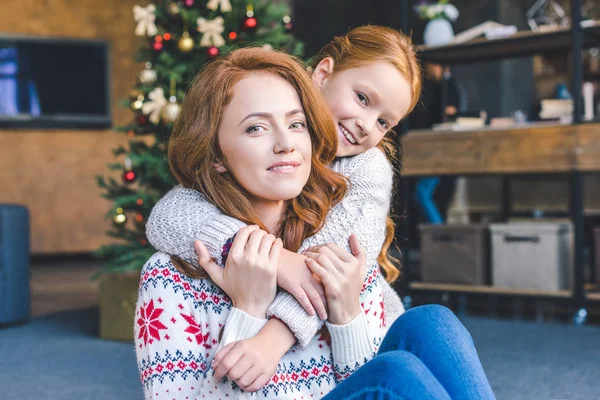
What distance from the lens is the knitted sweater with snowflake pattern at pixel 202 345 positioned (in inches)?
36.5

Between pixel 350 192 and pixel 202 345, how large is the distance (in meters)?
0.35

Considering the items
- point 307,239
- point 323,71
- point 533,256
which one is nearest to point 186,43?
point 323,71

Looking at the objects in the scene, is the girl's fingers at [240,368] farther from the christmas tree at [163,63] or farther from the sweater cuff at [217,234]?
the christmas tree at [163,63]

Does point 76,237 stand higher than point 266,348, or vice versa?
point 266,348

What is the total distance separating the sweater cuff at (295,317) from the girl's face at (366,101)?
0.42 metres

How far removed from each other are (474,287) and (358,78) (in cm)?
245

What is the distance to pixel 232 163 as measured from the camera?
1003 mm

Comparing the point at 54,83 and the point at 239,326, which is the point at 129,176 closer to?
the point at 239,326

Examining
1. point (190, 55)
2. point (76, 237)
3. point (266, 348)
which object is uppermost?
point (190, 55)

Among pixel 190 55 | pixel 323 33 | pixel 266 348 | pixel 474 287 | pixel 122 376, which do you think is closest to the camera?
pixel 266 348

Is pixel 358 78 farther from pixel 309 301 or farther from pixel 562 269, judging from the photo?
pixel 562 269

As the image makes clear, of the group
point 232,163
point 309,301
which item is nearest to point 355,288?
point 309,301

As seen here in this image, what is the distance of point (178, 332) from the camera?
3.09 feet

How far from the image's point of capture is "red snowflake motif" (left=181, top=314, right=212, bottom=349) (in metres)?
0.95
